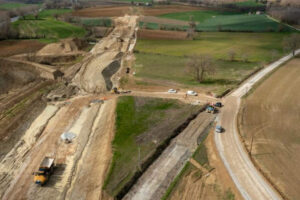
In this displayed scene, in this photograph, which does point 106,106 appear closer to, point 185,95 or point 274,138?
point 185,95

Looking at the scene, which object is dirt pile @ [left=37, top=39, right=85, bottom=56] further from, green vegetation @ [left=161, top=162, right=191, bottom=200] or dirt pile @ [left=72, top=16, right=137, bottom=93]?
green vegetation @ [left=161, top=162, right=191, bottom=200]

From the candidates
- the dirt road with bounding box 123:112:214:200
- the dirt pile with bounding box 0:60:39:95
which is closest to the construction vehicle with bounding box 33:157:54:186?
the dirt road with bounding box 123:112:214:200

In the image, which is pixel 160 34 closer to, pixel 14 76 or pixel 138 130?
pixel 14 76

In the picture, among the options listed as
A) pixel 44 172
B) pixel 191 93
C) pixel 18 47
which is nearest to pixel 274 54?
pixel 191 93

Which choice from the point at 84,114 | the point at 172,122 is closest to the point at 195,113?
the point at 172,122

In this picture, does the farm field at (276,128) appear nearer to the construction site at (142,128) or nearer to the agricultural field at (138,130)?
the construction site at (142,128)
